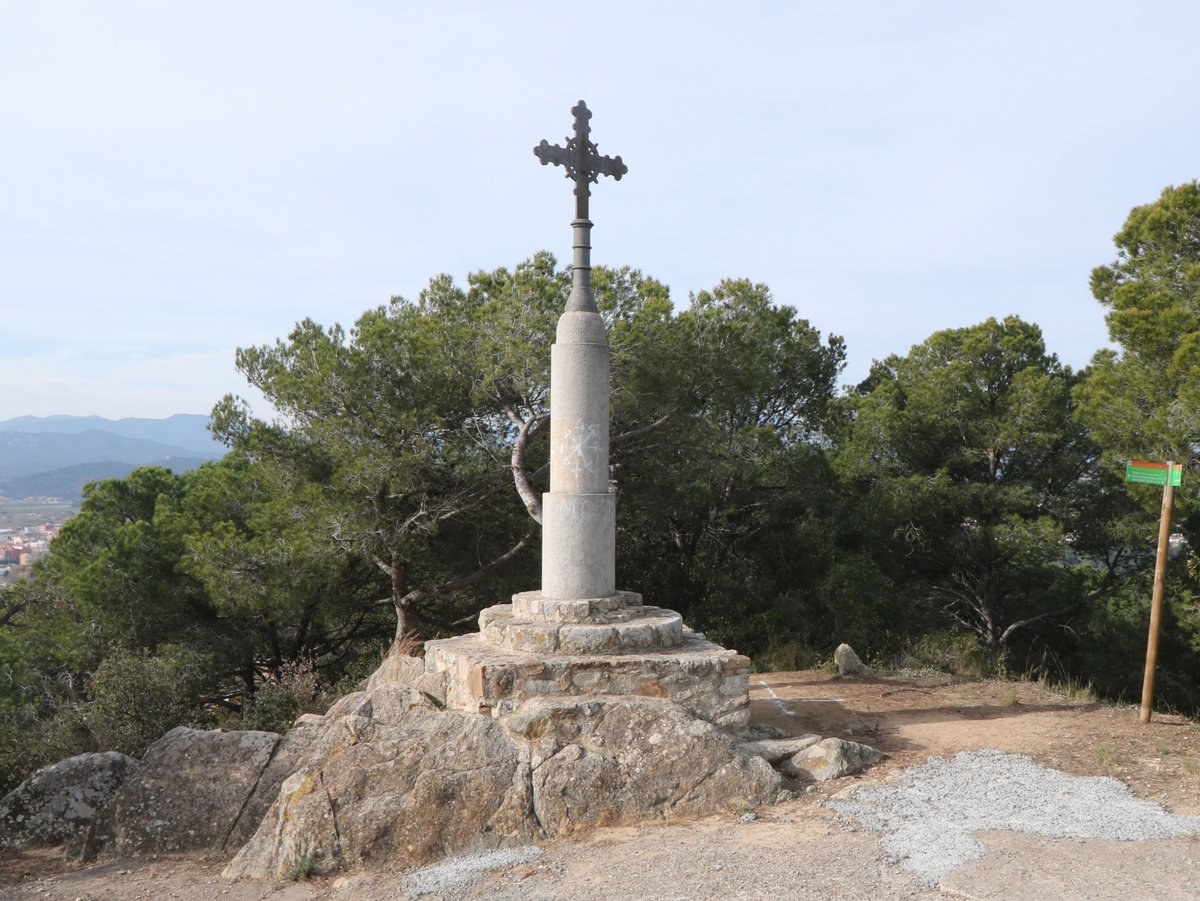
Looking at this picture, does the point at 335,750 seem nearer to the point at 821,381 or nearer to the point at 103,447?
the point at 821,381

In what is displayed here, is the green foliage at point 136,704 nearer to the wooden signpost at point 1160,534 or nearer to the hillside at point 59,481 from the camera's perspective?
the wooden signpost at point 1160,534

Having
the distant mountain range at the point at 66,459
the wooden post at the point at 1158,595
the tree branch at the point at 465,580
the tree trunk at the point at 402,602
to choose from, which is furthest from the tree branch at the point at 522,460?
the distant mountain range at the point at 66,459

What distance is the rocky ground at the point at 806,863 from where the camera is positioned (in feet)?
15.4

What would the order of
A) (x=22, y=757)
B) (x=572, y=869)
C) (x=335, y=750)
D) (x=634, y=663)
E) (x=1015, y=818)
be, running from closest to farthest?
1. (x=572, y=869)
2. (x=1015, y=818)
3. (x=335, y=750)
4. (x=634, y=663)
5. (x=22, y=757)

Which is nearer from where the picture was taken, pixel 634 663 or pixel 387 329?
pixel 634 663

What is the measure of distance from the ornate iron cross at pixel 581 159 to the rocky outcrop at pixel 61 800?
6130 mm

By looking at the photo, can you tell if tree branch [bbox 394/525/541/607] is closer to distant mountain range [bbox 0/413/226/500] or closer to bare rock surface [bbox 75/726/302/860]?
bare rock surface [bbox 75/726/302/860]

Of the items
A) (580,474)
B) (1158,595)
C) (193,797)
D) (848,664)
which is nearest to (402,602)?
(193,797)

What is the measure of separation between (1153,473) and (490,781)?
238 inches

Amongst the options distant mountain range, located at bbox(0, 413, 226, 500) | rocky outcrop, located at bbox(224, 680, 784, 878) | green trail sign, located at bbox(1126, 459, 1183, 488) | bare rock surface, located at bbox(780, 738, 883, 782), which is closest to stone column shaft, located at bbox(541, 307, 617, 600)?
rocky outcrop, located at bbox(224, 680, 784, 878)

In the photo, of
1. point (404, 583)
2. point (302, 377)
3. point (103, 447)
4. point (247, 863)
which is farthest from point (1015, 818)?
point (103, 447)

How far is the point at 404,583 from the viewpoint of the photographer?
1230 centimetres

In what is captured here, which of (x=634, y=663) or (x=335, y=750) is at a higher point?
(x=634, y=663)

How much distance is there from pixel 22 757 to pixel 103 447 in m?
155
